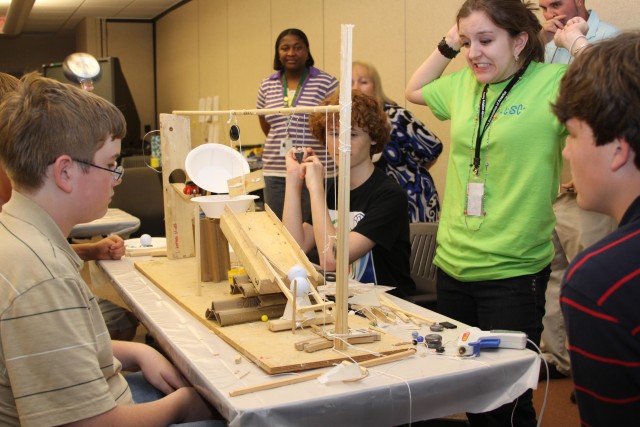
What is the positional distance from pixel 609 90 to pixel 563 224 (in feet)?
7.36

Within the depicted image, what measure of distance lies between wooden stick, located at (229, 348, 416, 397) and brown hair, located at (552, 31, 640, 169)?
26.6 inches

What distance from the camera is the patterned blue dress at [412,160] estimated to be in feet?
11.9

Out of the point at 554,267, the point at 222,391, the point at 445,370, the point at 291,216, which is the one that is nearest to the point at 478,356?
the point at 445,370

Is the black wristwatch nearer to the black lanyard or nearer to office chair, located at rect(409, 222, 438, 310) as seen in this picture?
the black lanyard

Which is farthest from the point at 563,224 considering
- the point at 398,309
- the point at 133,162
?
the point at 133,162

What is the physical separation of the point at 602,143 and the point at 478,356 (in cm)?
67

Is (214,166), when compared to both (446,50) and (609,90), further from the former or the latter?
(609,90)

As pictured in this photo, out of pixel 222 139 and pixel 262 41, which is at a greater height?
pixel 262 41

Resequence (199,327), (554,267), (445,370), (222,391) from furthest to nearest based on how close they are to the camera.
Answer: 1. (554,267)
2. (199,327)
3. (445,370)
4. (222,391)

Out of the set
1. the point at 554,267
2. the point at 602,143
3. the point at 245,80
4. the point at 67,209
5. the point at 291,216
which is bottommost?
the point at 554,267

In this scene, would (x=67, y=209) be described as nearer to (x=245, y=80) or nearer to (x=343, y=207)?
(x=343, y=207)

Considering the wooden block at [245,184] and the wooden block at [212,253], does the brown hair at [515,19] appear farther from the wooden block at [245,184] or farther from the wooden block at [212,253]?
the wooden block at [212,253]

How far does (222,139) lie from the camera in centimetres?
777

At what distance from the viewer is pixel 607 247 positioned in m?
0.93
